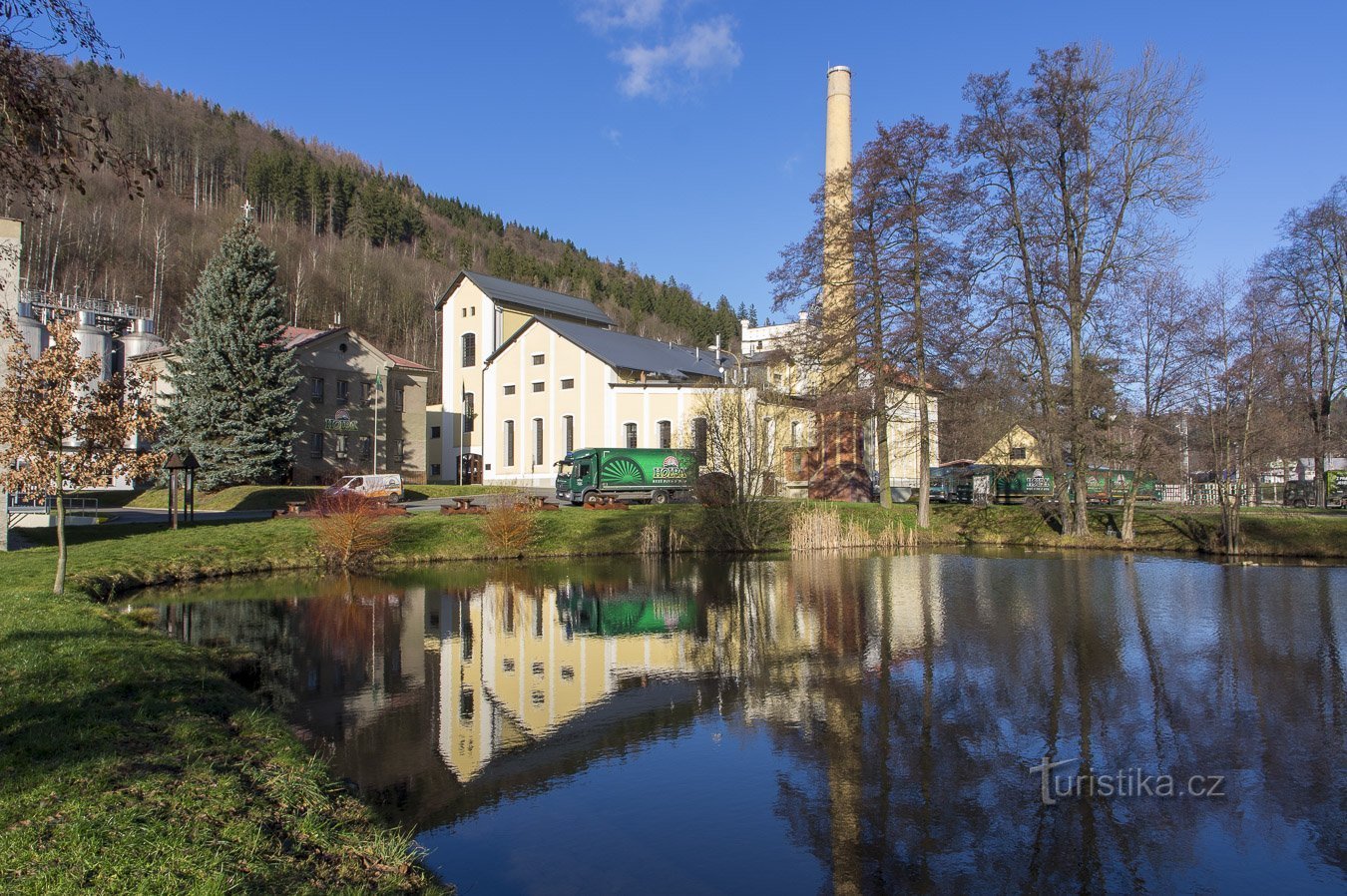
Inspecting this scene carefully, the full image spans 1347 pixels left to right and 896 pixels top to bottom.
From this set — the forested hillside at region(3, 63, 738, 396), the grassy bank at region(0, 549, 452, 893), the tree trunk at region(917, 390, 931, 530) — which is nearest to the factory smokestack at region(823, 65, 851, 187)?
the tree trunk at region(917, 390, 931, 530)

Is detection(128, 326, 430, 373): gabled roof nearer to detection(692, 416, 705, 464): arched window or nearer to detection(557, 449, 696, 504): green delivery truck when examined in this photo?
detection(557, 449, 696, 504): green delivery truck

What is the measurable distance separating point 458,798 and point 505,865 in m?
1.22

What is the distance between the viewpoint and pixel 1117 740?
287 inches

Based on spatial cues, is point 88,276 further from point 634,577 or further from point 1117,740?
point 1117,740

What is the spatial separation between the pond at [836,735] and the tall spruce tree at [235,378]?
2140 cm

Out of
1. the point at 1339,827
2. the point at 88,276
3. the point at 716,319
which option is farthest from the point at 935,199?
the point at 716,319

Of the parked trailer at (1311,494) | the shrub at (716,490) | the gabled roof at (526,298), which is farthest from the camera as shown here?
the gabled roof at (526,298)

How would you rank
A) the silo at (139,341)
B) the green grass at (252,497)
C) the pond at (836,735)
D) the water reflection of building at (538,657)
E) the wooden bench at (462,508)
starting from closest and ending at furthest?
the pond at (836,735), the water reflection of building at (538,657), the wooden bench at (462,508), the green grass at (252,497), the silo at (139,341)

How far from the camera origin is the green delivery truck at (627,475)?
34938 millimetres

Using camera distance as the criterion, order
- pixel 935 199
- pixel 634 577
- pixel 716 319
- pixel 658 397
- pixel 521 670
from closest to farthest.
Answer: pixel 521 670 → pixel 634 577 → pixel 935 199 → pixel 658 397 → pixel 716 319

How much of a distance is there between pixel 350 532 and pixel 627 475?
47.9ft

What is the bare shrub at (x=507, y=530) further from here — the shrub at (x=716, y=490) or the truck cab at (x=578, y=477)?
the truck cab at (x=578, y=477)

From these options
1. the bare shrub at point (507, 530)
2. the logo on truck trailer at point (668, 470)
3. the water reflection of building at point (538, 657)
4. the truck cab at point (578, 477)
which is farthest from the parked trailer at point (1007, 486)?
the water reflection of building at point (538, 657)

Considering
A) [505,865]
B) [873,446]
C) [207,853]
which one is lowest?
[505,865]
